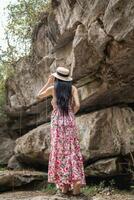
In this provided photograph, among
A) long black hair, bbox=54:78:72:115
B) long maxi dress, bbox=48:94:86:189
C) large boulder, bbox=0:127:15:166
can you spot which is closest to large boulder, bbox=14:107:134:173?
long maxi dress, bbox=48:94:86:189

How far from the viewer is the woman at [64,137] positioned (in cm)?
642

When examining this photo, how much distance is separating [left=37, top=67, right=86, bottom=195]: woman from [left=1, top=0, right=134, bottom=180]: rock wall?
1.53 m

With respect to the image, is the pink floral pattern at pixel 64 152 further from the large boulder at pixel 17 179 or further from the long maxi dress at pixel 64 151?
the large boulder at pixel 17 179

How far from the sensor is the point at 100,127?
8.95 metres

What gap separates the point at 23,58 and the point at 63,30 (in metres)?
3.20

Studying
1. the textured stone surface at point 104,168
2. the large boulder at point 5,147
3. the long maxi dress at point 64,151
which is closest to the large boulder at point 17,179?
the textured stone surface at point 104,168

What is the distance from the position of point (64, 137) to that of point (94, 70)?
2.75 meters

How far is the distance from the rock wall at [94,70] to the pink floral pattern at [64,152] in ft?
6.26

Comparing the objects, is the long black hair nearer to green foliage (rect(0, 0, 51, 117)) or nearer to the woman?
the woman

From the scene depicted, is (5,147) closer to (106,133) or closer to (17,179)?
(17,179)

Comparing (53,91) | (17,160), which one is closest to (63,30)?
(53,91)

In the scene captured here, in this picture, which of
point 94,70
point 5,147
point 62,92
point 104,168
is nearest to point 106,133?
point 104,168

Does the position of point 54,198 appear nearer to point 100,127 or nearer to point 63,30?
point 100,127

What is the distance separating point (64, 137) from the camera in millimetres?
6527
